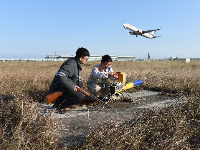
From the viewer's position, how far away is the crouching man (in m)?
A: 4.80

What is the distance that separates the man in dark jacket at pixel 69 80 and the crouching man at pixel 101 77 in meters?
0.80

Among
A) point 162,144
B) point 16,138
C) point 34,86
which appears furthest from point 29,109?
point 34,86

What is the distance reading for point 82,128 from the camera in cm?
310

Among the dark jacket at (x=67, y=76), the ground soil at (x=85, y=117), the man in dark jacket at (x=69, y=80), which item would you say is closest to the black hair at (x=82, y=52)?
the man in dark jacket at (x=69, y=80)

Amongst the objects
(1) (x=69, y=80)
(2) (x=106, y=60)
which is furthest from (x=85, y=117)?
(2) (x=106, y=60)

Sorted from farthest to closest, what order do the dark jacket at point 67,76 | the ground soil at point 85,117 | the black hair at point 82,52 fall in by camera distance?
the black hair at point 82,52 < the dark jacket at point 67,76 < the ground soil at point 85,117

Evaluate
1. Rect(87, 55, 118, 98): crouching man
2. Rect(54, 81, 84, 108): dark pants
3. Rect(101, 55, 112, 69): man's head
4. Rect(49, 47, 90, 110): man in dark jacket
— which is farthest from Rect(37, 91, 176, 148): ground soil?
Rect(101, 55, 112, 69): man's head

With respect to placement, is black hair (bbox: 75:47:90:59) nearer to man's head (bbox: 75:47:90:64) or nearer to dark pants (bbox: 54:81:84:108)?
man's head (bbox: 75:47:90:64)

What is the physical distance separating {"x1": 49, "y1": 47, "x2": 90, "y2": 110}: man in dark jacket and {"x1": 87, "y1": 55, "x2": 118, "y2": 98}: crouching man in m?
0.80

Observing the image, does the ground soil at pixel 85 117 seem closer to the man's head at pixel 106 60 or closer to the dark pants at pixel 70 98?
the dark pants at pixel 70 98

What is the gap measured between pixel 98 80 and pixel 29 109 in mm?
2522

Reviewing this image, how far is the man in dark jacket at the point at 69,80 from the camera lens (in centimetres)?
376

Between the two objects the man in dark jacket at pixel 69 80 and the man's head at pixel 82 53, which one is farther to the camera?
the man's head at pixel 82 53

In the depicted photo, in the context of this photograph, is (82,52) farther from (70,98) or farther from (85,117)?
(85,117)
